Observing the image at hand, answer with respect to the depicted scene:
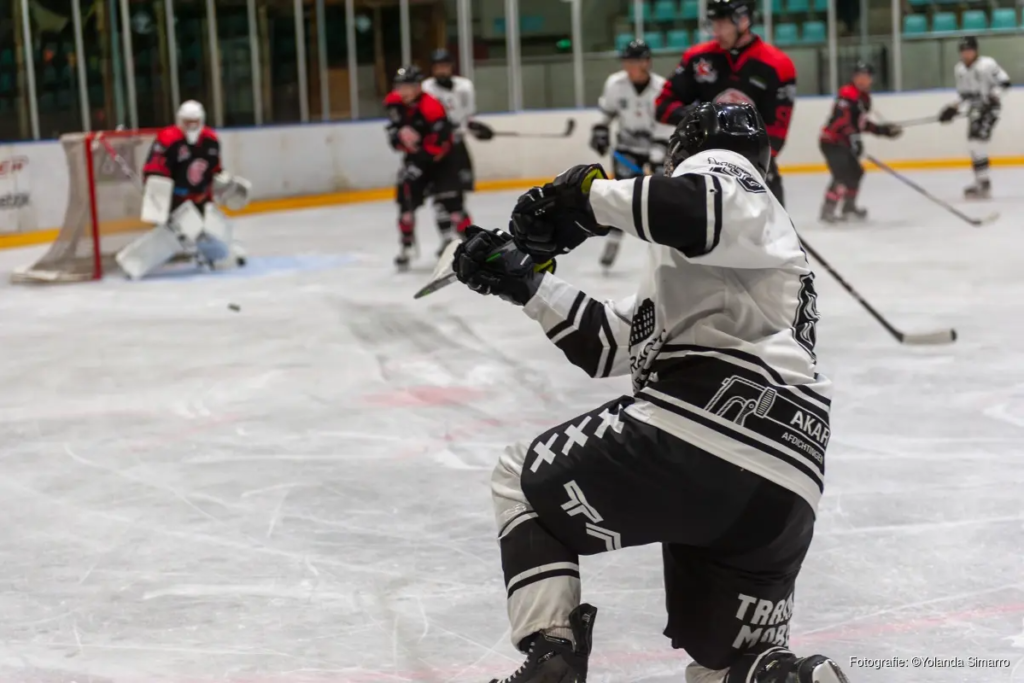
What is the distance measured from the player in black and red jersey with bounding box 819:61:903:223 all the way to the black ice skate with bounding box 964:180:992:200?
143 centimetres

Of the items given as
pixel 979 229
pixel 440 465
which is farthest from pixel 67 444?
pixel 979 229

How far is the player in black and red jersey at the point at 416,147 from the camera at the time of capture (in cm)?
776

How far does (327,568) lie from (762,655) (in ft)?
4.10

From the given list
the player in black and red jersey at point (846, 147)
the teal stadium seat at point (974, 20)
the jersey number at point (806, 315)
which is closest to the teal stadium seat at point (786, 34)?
the teal stadium seat at point (974, 20)

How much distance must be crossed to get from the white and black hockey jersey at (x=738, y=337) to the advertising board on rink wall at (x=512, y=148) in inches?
424

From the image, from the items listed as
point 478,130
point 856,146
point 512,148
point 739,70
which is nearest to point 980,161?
point 856,146

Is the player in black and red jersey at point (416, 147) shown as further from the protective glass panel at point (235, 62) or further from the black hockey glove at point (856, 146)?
the protective glass panel at point (235, 62)

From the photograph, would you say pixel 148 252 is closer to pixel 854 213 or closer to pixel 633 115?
pixel 633 115

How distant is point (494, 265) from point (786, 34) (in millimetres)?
14145

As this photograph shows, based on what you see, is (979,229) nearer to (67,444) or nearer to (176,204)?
(176,204)

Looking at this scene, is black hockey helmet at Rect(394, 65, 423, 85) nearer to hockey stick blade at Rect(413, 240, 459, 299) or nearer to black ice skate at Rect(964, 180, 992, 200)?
black ice skate at Rect(964, 180, 992, 200)

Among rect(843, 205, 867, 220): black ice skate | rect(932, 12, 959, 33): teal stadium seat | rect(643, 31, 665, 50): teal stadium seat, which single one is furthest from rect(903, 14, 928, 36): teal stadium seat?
rect(843, 205, 867, 220): black ice skate

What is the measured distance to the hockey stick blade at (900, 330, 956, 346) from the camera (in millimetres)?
5047

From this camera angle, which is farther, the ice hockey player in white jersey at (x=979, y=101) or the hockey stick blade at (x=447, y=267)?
the ice hockey player in white jersey at (x=979, y=101)
